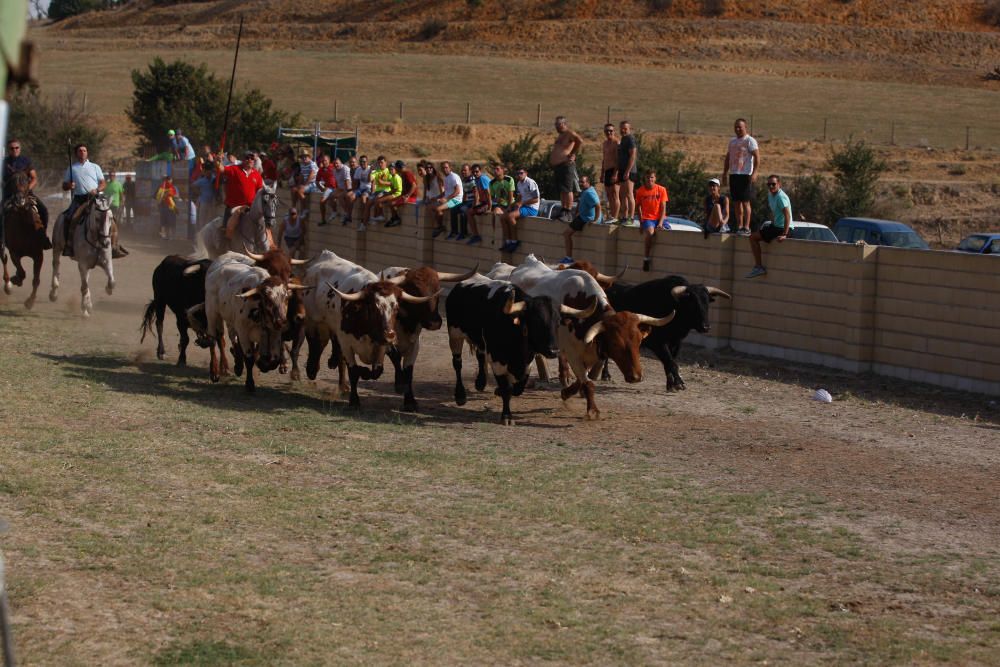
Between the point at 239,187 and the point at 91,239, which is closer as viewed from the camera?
the point at 91,239

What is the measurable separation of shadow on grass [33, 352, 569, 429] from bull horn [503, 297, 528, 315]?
3.80 ft

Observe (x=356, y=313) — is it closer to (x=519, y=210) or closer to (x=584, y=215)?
(x=584, y=215)

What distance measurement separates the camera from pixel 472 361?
19141mm

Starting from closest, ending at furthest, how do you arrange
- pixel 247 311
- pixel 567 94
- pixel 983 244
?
pixel 247 311
pixel 983 244
pixel 567 94

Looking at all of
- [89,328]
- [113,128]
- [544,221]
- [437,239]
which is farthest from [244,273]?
[113,128]

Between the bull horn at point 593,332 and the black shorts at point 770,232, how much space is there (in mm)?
6013

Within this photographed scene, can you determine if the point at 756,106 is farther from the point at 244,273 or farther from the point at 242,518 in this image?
the point at 242,518

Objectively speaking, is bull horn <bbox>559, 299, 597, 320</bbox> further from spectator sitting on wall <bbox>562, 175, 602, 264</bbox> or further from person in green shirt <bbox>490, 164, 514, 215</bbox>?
person in green shirt <bbox>490, 164, 514, 215</bbox>

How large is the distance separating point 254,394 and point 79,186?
8.81 metres

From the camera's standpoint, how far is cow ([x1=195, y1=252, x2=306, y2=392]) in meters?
15.2

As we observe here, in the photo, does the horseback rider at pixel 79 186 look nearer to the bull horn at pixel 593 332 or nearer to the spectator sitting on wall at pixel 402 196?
the spectator sitting on wall at pixel 402 196

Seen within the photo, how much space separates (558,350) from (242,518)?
5.40m

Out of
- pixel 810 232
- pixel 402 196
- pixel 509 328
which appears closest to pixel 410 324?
pixel 509 328

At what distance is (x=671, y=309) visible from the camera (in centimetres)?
1683
